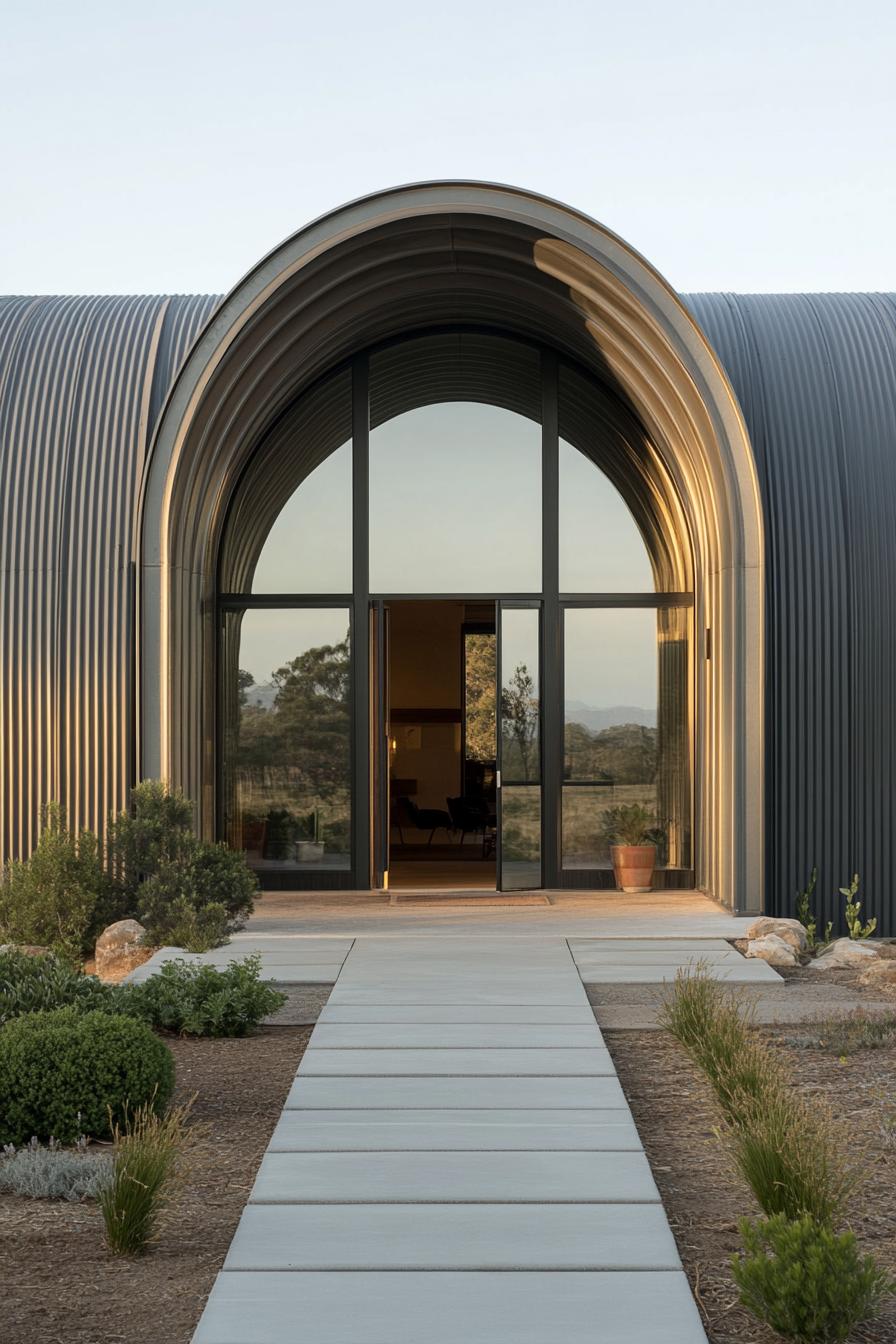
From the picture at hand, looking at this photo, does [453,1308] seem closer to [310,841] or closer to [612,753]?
[310,841]

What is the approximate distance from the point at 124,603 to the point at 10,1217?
8914mm

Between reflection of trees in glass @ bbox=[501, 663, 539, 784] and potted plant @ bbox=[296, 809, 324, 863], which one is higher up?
reflection of trees in glass @ bbox=[501, 663, 539, 784]

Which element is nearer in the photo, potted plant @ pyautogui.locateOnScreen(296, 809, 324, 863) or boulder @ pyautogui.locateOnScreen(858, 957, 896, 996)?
boulder @ pyautogui.locateOnScreen(858, 957, 896, 996)

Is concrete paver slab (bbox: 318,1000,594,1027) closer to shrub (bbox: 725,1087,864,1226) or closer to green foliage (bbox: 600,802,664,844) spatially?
shrub (bbox: 725,1087,864,1226)

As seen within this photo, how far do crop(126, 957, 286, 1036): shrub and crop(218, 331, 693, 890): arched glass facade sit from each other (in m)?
6.47

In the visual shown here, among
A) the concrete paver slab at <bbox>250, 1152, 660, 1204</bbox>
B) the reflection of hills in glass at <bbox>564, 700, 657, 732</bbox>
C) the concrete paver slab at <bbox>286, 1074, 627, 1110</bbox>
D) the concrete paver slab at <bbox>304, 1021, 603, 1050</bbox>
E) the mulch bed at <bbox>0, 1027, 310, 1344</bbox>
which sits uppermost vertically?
the reflection of hills in glass at <bbox>564, 700, 657, 732</bbox>

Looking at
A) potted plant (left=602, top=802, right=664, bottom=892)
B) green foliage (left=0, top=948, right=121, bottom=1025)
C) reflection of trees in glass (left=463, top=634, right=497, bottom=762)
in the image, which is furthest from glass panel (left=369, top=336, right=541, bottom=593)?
reflection of trees in glass (left=463, top=634, right=497, bottom=762)

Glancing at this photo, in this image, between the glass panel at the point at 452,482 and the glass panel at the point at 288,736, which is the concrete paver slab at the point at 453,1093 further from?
the glass panel at the point at 452,482

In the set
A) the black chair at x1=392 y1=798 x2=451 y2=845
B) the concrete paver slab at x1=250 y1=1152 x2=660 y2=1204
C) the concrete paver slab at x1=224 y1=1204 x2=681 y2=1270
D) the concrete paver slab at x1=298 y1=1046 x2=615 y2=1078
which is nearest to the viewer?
the concrete paver slab at x1=224 y1=1204 x2=681 y2=1270

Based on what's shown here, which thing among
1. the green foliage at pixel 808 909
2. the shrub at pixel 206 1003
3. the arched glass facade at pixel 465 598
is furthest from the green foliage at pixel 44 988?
the arched glass facade at pixel 465 598

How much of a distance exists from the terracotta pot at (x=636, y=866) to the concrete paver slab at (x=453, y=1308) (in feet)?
33.0

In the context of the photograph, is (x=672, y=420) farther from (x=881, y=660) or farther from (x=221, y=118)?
(x=221, y=118)

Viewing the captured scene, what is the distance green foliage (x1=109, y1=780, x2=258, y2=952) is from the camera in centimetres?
1124

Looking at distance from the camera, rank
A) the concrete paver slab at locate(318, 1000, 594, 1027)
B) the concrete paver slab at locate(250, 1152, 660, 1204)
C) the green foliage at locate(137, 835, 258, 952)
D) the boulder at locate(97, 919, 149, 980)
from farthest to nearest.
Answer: the green foliage at locate(137, 835, 258, 952) → the boulder at locate(97, 919, 149, 980) → the concrete paver slab at locate(318, 1000, 594, 1027) → the concrete paver slab at locate(250, 1152, 660, 1204)
